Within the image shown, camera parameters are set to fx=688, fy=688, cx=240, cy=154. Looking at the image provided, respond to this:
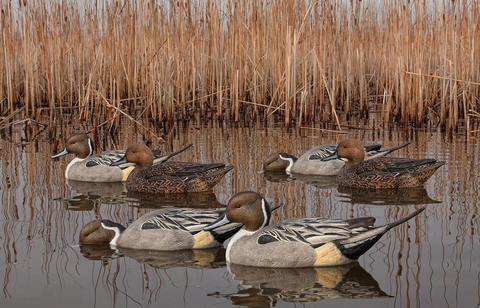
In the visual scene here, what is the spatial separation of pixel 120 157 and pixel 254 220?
3.41 meters

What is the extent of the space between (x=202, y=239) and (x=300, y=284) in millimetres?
1038

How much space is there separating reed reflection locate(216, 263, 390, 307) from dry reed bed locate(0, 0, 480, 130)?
19.5 ft

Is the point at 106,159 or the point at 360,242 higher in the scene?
the point at 106,159

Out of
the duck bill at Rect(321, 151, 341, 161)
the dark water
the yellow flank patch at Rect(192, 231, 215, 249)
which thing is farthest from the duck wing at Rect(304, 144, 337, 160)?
the yellow flank patch at Rect(192, 231, 215, 249)

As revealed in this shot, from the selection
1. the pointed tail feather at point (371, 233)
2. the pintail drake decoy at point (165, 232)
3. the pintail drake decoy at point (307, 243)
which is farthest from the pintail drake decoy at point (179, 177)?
the pointed tail feather at point (371, 233)

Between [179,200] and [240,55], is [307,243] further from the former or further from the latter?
[240,55]

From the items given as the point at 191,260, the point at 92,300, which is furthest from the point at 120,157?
the point at 92,300

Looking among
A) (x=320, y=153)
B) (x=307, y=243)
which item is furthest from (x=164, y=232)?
(x=320, y=153)

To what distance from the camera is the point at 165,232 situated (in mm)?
4922

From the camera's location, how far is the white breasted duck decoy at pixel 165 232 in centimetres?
491

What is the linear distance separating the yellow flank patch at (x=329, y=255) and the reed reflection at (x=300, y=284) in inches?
1.6

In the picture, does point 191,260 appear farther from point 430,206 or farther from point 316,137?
point 316,137

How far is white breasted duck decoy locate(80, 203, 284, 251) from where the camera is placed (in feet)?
16.1

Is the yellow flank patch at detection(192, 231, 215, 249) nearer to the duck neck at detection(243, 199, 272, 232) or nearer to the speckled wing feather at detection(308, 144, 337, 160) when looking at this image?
the duck neck at detection(243, 199, 272, 232)
